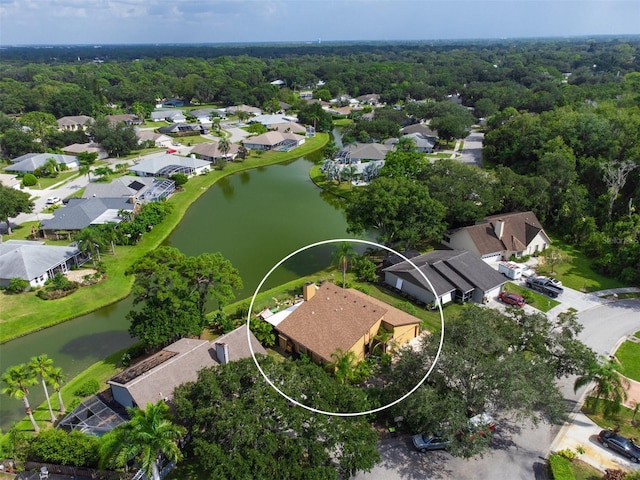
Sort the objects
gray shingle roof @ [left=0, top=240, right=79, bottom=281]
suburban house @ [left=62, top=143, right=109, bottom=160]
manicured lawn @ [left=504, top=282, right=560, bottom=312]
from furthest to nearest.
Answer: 1. suburban house @ [left=62, top=143, right=109, bottom=160]
2. gray shingle roof @ [left=0, top=240, right=79, bottom=281]
3. manicured lawn @ [left=504, top=282, right=560, bottom=312]

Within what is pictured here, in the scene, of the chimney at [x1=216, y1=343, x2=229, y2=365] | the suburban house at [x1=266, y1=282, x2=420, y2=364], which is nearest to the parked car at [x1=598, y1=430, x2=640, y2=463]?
the suburban house at [x1=266, y1=282, x2=420, y2=364]

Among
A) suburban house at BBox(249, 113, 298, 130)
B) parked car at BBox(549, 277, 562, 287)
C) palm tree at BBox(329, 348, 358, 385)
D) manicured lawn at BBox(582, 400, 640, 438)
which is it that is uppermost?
suburban house at BBox(249, 113, 298, 130)

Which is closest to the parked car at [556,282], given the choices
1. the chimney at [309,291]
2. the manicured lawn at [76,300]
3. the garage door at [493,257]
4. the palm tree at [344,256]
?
the garage door at [493,257]

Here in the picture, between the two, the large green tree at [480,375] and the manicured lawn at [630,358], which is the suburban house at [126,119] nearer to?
the large green tree at [480,375]

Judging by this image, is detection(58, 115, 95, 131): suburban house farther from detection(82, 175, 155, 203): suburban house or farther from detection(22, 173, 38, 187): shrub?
detection(82, 175, 155, 203): suburban house

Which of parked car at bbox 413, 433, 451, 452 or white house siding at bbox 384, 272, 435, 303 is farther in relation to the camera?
white house siding at bbox 384, 272, 435, 303

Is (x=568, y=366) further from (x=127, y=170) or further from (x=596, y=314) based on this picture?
(x=127, y=170)
